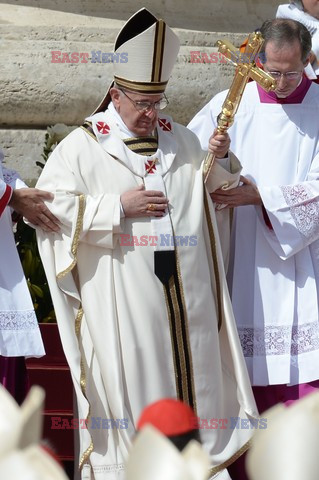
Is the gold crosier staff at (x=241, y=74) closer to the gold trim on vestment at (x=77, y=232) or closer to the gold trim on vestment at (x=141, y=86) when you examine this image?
the gold trim on vestment at (x=141, y=86)

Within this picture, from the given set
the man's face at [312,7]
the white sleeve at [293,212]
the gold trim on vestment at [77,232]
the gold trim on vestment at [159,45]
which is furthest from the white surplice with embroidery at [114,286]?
the man's face at [312,7]

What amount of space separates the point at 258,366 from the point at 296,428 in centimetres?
320

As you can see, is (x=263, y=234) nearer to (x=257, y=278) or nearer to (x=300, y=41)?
(x=257, y=278)

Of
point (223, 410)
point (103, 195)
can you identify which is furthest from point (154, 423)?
point (223, 410)

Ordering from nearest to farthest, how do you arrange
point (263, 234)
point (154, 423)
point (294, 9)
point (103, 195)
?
point (154, 423) < point (103, 195) < point (263, 234) < point (294, 9)

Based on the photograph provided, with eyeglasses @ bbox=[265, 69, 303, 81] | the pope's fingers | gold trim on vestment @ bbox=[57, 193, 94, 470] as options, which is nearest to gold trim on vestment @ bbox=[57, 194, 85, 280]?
gold trim on vestment @ bbox=[57, 193, 94, 470]

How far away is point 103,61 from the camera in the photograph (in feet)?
18.9

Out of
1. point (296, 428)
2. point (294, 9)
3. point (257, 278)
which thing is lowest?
point (257, 278)

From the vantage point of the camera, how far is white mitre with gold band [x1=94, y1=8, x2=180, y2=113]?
3.94 m

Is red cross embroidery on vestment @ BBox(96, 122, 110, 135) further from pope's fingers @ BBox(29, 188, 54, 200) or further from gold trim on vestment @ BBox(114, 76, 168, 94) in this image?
pope's fingers @ BBox(29, 188, 54, 200)

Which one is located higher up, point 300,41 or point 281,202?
point 300,41

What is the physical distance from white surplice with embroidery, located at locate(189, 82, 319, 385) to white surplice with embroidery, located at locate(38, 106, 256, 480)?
402 mm

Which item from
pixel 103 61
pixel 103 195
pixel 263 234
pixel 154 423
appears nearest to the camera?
pixel 154 423

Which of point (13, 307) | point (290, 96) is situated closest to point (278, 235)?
point (290, 96)
